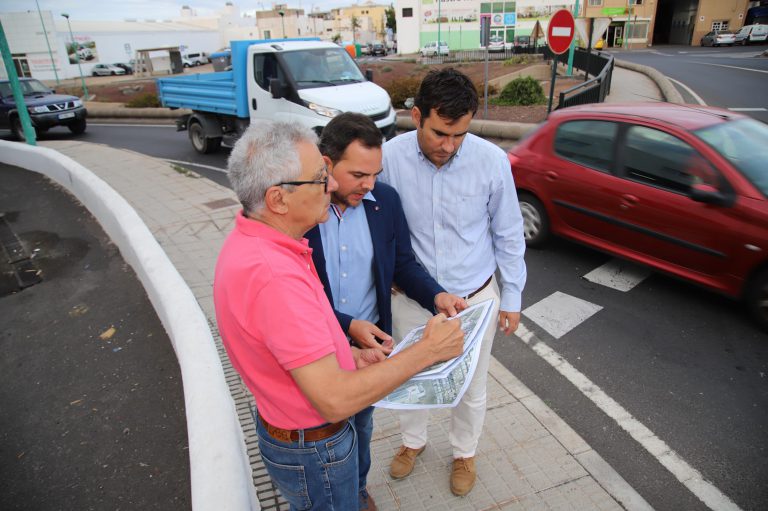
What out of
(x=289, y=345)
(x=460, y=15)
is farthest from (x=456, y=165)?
(x=460, y=15)

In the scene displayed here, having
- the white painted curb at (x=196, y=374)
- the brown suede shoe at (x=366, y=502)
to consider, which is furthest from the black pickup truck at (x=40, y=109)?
the brown suede shoe at (x=366, y=502)

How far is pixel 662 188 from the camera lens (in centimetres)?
459

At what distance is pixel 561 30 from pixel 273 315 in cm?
1076

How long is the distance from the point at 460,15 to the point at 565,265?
66136 mm

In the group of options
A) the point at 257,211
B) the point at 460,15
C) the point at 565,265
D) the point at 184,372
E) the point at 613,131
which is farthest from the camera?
the point at 460,15

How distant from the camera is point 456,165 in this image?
2.40 metres

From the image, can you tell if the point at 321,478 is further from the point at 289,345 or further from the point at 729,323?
the point at 729,323

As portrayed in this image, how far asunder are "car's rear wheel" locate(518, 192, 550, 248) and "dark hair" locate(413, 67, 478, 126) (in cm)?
372

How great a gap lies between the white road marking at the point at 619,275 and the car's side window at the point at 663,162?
1.00 metres

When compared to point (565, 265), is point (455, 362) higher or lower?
higher

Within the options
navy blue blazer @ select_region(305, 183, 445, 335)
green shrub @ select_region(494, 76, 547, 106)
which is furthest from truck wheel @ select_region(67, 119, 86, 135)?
navy blue blazer @ select_region(305, 183, 445, 335)

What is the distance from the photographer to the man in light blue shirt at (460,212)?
2.29 meters

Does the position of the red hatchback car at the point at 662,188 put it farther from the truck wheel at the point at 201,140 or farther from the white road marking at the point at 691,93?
the white road marking at the point at 691,93

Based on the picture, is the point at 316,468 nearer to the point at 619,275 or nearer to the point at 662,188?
the point at 662,188
